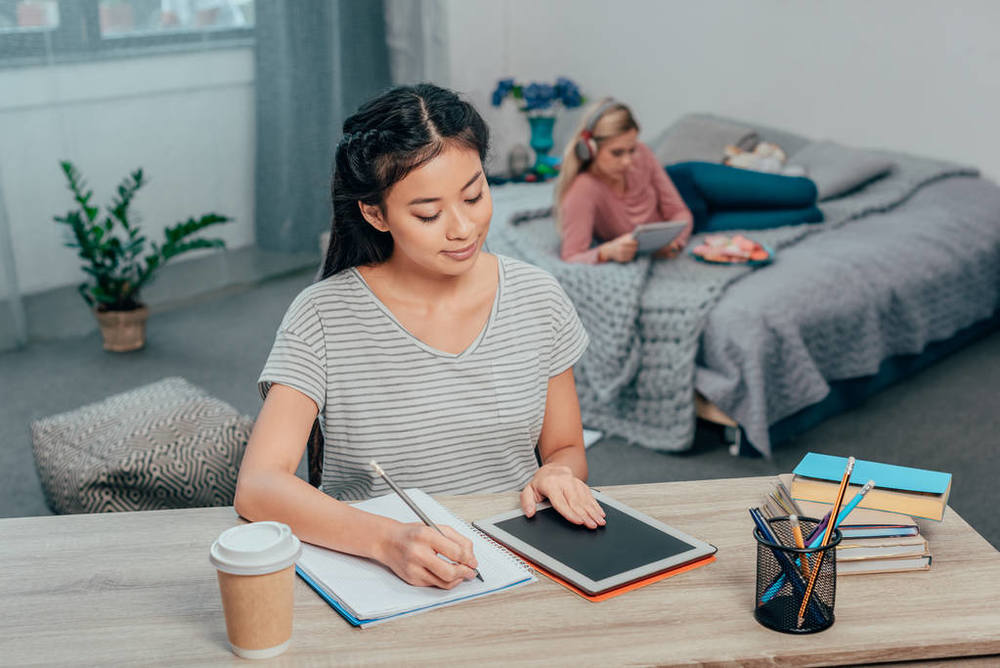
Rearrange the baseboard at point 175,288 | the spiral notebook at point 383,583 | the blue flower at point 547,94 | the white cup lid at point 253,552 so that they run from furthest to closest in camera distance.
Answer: the blue flower at point 547,94 → the baseboard at point 175,288 → the spiral notebook at point 383,583 → the white cup lid at point 253,552

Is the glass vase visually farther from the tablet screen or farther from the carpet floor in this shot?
the tablet screen

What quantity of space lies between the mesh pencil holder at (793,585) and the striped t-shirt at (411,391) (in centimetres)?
50

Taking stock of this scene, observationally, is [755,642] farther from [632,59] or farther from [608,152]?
[632,59]

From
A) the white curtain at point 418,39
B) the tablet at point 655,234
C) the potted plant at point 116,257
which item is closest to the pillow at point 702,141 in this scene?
the tablet at point 655,234

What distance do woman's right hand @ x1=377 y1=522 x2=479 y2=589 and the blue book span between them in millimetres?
385

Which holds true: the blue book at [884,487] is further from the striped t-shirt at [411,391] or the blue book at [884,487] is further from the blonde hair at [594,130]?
the blonde hair at [594,130]

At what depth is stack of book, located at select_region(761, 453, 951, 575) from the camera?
3.56 ft

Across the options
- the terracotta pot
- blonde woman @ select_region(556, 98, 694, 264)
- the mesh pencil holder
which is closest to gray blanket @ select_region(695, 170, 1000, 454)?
blonde woman @ select_region(556, 98, 694, 264)

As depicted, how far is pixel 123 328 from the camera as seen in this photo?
3711mm

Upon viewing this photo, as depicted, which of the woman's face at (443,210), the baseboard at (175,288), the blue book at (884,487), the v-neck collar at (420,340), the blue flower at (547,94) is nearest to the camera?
the blue book at (884,487)

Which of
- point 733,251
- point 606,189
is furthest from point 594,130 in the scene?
point 733,251

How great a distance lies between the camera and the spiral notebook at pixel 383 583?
39.6 inches

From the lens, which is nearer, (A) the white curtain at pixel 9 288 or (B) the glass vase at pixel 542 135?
(A) the white curtain at pixel 9 288

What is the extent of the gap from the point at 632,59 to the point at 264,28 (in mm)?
1648
